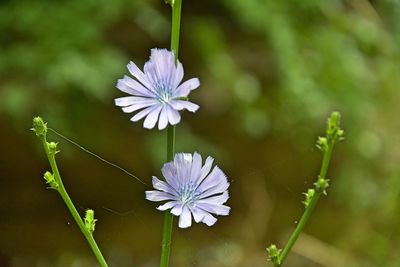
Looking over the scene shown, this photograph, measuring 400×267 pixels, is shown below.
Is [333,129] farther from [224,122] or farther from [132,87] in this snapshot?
[224,122]

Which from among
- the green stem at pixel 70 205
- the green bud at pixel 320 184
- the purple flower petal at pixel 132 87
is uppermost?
the green bud at pixel 320 184

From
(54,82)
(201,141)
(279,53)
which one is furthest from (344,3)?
(54,82)

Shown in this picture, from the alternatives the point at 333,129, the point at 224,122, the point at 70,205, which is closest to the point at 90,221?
the point at 70,205

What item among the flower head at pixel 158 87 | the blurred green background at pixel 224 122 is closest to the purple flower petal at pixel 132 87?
the flower head at pixel 158 87

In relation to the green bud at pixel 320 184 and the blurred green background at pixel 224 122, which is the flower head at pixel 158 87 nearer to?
the green bud at pixel 320 184

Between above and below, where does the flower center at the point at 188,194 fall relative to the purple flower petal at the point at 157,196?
above

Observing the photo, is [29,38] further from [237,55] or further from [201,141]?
[237,55]

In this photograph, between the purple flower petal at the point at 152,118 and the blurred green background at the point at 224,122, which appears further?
the blurred green background at the point at 224,122
